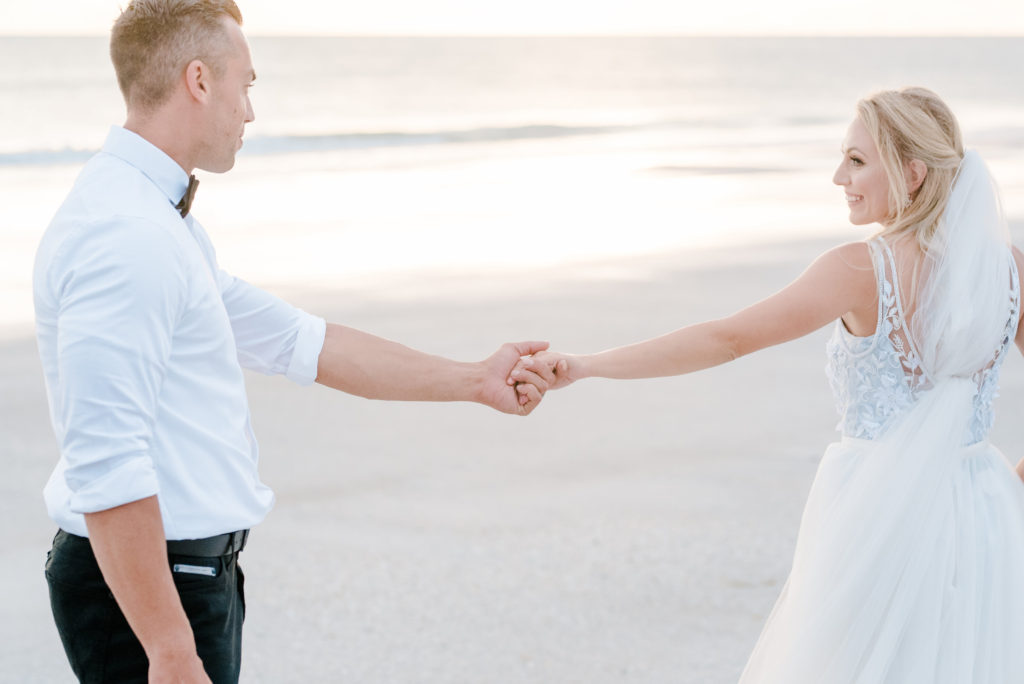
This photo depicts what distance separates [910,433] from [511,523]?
272 centimetres

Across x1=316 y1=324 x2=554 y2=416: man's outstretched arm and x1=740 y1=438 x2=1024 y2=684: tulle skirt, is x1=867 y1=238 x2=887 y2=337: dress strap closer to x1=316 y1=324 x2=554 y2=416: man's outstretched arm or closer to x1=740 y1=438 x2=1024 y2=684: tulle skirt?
x1=740 y1=438 x2=1024 y2=684: tulle skirt

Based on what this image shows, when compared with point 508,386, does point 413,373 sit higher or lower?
higher

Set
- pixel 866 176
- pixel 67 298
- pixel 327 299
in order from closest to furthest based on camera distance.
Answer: pixel 67 298
pixel 866 176
pixel 327 299

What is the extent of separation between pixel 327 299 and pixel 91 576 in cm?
789

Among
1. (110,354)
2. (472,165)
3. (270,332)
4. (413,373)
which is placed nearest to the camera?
(110,354)

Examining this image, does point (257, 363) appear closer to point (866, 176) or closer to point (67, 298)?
point (67, 298)

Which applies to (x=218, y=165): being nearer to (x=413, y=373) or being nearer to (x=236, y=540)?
(x=236, y=540)

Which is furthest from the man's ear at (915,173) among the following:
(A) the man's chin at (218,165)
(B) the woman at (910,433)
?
(A) the man's chin at (218,165)

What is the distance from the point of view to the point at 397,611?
186 inches

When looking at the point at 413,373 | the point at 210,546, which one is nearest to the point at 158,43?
the point at 210,546

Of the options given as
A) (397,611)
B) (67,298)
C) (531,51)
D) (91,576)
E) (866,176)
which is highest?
(531,51)

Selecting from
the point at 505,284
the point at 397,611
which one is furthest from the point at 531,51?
the point at 397,611

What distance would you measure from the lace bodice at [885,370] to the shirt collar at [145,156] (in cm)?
189

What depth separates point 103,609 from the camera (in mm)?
2453
